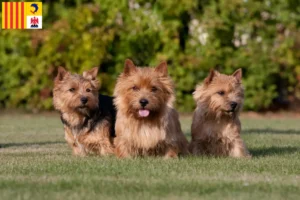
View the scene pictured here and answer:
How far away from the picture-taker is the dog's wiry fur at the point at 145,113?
9.12 m

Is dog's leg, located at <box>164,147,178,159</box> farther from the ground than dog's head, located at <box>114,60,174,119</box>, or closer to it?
closer to it

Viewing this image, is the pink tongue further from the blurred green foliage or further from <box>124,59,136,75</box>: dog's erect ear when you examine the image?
the blurred green foliage

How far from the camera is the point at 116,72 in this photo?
883 inches

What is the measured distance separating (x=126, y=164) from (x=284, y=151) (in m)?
3.06

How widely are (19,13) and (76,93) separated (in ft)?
35.0

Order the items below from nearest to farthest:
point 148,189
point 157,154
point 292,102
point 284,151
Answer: point 148,189, point 157,154, point 284,151, point 292,102

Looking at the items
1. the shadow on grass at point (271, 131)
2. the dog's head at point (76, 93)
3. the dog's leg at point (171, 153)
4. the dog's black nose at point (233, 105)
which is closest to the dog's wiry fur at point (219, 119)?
the dog's black nose at point (233, 105)

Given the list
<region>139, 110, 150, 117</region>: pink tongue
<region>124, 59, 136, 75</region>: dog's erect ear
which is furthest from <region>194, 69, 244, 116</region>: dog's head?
<region>124, 59, 136, 75</region>: dog's erect ear

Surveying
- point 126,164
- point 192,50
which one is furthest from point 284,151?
point 192,50

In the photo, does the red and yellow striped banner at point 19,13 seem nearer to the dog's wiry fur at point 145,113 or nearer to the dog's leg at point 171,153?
the dog's wiry fur at point 145,113

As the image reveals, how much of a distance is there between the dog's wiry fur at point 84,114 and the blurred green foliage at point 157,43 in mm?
11852

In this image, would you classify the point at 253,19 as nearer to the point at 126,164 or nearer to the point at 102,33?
the point at 102,33

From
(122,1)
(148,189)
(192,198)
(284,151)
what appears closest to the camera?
(192,198)

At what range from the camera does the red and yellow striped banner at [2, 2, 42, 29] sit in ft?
64.2
